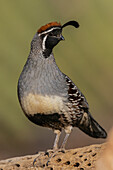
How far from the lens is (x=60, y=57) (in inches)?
314

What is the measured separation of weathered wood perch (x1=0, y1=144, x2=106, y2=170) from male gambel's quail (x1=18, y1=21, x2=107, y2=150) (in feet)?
1.43

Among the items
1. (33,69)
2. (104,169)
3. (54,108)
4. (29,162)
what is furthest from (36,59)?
(104,169)

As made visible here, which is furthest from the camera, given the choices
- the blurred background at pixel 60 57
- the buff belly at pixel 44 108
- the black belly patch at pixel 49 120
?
the blurred background at pixel 60 57

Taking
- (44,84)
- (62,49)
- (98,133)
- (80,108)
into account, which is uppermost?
(62,49)

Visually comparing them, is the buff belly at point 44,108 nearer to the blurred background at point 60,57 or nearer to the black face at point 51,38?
the black face at point 51,38

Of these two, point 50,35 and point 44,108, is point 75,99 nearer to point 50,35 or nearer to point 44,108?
point 44,108

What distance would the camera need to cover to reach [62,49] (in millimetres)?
8133

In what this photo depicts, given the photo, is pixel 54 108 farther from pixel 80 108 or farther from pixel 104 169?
pixel 104 169

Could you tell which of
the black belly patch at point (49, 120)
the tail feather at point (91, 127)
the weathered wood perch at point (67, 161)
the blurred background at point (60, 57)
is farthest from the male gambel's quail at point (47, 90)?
the blurred background at point (60, 57)

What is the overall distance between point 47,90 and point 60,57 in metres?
4.22

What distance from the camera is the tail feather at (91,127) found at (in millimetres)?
4336

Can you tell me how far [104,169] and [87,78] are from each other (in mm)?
6267

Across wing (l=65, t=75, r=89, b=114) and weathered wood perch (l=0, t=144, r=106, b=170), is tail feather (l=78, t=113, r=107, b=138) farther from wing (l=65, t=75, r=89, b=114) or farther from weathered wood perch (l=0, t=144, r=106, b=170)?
weathered wood perch (l=0, t=144, r=106, b=170)

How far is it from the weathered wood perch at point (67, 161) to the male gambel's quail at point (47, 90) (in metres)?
0.44
